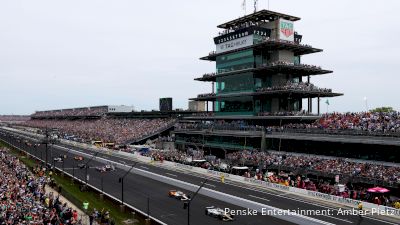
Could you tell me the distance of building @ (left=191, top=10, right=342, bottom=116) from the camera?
7956 centimetres

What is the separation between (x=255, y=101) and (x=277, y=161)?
22346 millimetres

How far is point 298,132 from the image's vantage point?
223 feet

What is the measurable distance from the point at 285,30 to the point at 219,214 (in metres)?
54.7

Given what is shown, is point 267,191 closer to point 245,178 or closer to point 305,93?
point 245,178

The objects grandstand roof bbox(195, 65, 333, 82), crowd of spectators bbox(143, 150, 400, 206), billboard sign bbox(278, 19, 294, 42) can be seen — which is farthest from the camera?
billboard sign bbox(278, 19, 294, 42)

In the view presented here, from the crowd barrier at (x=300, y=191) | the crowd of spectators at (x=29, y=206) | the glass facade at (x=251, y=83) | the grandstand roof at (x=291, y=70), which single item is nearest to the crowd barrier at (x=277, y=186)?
the crowd barrier at (x=300, y=191)

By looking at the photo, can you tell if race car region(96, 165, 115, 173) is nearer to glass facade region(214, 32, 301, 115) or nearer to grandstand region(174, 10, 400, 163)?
Answer: grandstand region(174, 10, 400, 163)

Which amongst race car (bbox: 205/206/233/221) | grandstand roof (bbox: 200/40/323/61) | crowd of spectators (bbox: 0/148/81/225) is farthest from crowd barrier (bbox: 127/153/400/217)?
grandstand roof (bbox: 200/40/323/61)

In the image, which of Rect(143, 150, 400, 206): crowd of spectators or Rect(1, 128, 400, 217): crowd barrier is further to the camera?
Rect(143, 150, 400, 206): crowd of spectators

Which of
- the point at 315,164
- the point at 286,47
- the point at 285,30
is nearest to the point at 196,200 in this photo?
the point at 315,164

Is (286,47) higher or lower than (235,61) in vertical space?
higher

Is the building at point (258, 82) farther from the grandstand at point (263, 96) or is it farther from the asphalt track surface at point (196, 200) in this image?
the asphalt track surface at point (196, 200)

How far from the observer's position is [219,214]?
126ft

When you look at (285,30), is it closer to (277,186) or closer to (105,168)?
(277,186)
